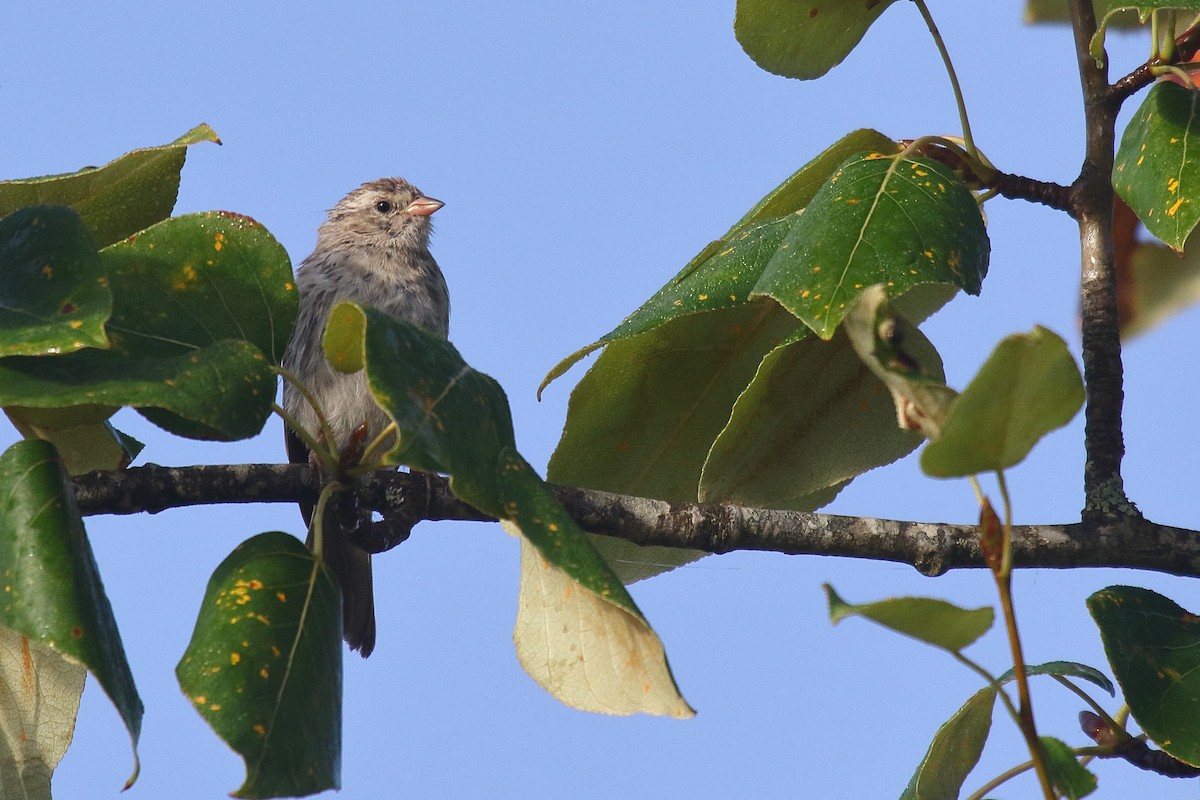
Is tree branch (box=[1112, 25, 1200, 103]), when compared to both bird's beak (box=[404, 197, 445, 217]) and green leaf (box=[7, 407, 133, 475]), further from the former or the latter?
bird's beak (box=[404, 197, 445, 217])

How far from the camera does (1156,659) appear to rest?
7.02 ft

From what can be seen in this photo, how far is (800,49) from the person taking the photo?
2.78 metres

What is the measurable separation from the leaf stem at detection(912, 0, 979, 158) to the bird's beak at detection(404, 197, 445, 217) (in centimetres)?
397

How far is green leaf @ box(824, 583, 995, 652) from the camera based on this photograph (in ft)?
4.61

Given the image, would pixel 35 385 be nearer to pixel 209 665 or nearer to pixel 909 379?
pixel 209 665

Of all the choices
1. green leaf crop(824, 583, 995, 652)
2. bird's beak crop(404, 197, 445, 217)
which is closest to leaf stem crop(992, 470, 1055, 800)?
green leaf crop(824, 583, 995, 652)

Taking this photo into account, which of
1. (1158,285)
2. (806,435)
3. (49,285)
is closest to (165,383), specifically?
(49,285)

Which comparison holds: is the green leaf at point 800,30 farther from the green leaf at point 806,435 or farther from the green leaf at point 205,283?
the green leaf at point 205,283

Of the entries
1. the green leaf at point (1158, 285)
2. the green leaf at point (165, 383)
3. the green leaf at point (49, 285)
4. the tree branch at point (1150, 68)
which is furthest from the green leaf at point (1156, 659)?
the green leaf at point (49, 285)

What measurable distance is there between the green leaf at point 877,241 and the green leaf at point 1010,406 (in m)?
0.47

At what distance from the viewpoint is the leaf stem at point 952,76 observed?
8.35 feet

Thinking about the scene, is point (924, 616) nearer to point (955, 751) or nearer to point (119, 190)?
point (955, 751)

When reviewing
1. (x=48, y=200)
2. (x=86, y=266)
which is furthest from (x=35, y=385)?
(x=48, y=200)

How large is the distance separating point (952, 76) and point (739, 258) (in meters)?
0.59
